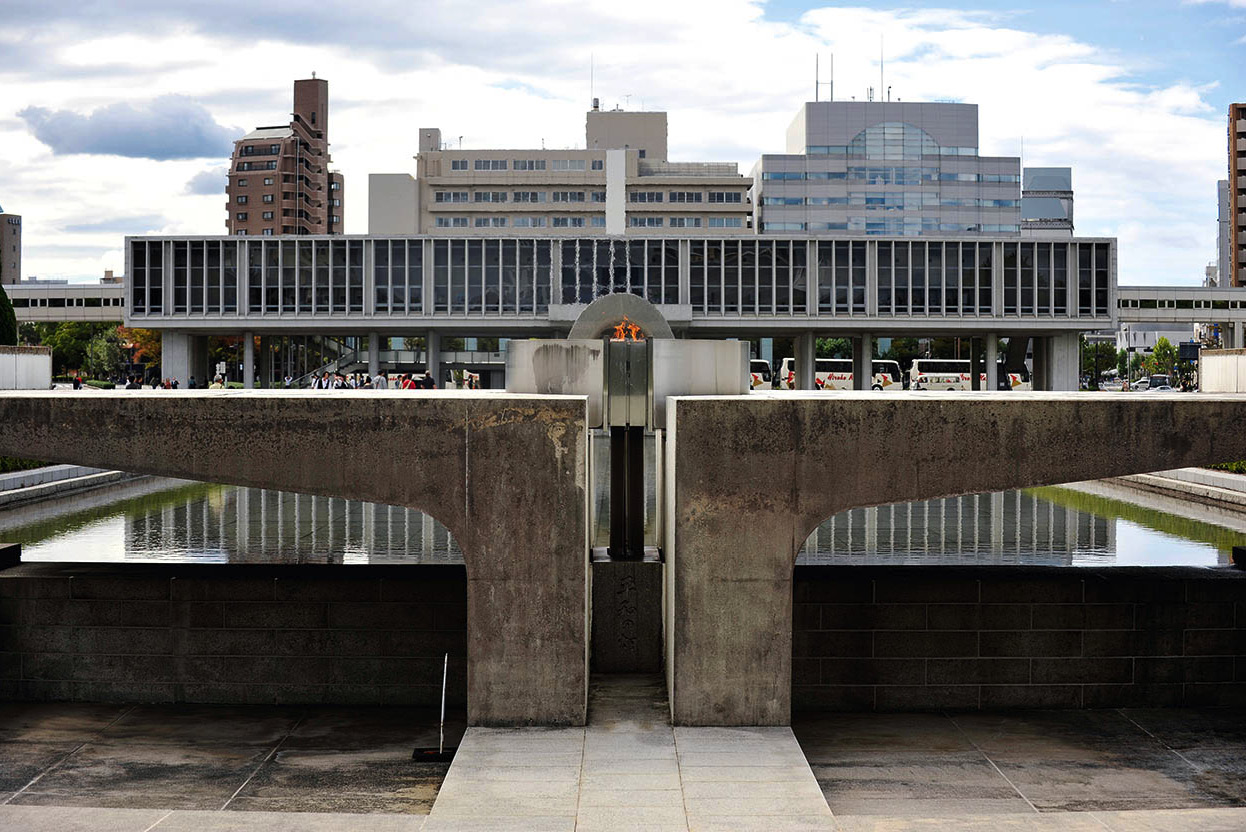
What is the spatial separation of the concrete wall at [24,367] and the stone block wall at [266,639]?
3.52 m

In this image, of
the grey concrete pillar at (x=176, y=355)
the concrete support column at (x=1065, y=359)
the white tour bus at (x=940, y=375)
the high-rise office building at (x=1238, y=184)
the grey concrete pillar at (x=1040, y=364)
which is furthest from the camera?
the high-rise office building at (x=1238, y=184)

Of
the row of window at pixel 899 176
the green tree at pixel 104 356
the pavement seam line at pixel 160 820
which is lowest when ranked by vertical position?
the pavement seam line at pixel 160 820

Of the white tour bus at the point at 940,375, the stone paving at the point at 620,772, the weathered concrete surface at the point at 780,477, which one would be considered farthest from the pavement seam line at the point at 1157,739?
the white tour bus at the point at 940,375

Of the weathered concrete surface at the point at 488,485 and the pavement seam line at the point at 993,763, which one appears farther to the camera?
the weathered concrete surface at the point at 488,485

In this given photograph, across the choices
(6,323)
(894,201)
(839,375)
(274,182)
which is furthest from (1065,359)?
(274,182)

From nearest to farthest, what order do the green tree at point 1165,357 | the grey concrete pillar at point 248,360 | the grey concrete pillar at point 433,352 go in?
the grey concrete pillar at point 248,360 → the grey concrete pillar at point 433,352 → the green tree at point 1165,357

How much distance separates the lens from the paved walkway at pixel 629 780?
8352 millimetres

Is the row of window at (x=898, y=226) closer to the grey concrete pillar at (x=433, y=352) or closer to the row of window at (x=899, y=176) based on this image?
the row of window at (x=899, y=176)

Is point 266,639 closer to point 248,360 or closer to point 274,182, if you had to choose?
point 248,360

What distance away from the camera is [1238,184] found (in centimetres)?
13075

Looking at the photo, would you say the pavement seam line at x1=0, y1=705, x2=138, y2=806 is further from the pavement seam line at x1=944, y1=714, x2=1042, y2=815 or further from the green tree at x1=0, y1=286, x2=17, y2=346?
the green tree at x1=0, y1=286, x2=17, y2=346

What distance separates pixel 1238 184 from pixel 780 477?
139 m

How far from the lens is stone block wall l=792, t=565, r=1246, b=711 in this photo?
13320 millimetres

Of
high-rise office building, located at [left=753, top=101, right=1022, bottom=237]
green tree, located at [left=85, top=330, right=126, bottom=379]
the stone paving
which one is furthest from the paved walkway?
high-rise office building, located at [left=753, top=101, right=1022, bottom=237]
